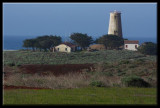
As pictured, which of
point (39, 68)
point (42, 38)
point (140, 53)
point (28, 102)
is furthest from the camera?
point (42, 38)

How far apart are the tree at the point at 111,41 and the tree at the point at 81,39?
1585 millimetres

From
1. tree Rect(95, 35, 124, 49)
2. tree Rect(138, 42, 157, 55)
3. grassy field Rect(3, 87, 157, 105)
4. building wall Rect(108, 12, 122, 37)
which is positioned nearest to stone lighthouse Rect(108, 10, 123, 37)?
building wall Rect(108, 12, 122, 37)

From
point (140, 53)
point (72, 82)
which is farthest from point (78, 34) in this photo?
point (72, 82)

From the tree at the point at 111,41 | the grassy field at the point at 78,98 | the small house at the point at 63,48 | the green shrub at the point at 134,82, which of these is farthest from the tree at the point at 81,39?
the grassy field at the point at 78,98

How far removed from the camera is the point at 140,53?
4656 cm

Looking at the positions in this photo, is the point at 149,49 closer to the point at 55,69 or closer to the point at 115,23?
the point at 115,23

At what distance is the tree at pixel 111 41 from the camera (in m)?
53.7

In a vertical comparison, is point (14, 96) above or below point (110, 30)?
below

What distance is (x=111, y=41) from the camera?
53.4 m

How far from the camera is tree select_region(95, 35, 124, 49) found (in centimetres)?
5366

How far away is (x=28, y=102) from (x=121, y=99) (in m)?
2.90

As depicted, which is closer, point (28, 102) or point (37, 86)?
point (28, 102)

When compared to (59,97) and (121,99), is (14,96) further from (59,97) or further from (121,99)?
(121,99)

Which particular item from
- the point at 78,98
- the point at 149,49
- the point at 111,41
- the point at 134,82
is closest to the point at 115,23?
the point at 111,41
